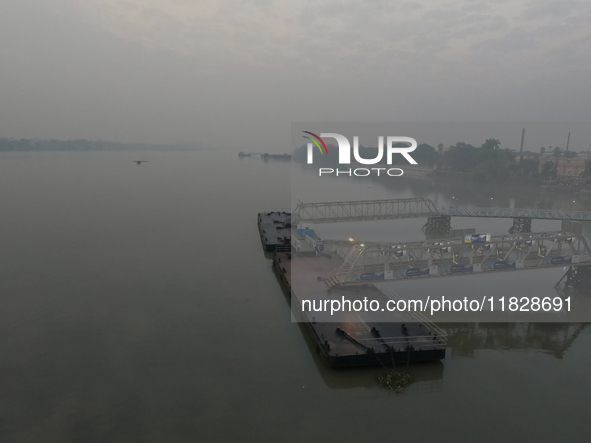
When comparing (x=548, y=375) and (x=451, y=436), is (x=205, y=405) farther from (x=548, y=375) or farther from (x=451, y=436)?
(x=548, y=375)

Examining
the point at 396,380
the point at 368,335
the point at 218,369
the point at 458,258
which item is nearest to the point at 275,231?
the point at 458,258

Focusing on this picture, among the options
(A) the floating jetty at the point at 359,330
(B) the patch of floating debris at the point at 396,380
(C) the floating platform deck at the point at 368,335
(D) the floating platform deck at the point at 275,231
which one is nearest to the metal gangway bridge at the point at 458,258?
(A) the floating jetty at the point at 359,330

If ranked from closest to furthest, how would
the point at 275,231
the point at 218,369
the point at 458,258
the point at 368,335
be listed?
1. the point at 218,369
2. the point at 368,335
3. the point at 458,258
4. the point at 275,231

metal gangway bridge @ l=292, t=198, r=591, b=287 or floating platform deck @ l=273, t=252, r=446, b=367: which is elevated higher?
metal gangway bridge @ l=292, t=198, r=591, b=287

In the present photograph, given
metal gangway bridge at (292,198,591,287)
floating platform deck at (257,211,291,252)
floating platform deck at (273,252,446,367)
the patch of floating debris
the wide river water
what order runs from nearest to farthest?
the wide river water → the patch of floating debris → floating platform deck at (273,252,446,367) → metal gangway bridge at (292,198,591,287) → floating platform deck at (257,211,291,252)

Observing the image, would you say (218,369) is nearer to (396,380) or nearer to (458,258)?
(396,380)

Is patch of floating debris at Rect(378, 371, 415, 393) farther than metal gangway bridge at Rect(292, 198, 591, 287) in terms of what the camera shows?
No

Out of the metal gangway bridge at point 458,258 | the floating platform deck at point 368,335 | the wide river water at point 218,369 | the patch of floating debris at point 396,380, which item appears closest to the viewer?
the wide river water at point 218,369

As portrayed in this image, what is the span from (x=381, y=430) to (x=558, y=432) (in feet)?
20.1

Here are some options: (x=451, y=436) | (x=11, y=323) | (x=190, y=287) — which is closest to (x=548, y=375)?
(x=451, y=436)

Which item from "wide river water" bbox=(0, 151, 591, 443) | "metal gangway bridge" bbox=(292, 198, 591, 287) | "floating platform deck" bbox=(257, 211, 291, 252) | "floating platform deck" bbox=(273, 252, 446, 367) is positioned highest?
"metal gangway bridge" bbox=(292, 198, 591, 287)

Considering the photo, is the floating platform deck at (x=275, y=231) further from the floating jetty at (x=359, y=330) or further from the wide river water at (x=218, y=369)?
the floating jetty at (x=359, y=330)

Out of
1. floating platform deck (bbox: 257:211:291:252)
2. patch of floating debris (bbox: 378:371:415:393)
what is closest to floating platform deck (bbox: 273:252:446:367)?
patch of floating debris (bbox: 378:371:415:393)

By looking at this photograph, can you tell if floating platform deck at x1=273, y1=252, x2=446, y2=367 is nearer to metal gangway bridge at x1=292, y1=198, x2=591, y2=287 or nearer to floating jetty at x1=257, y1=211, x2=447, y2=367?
floating jetty at x1=257, y1=211, x2=447, y2=367
